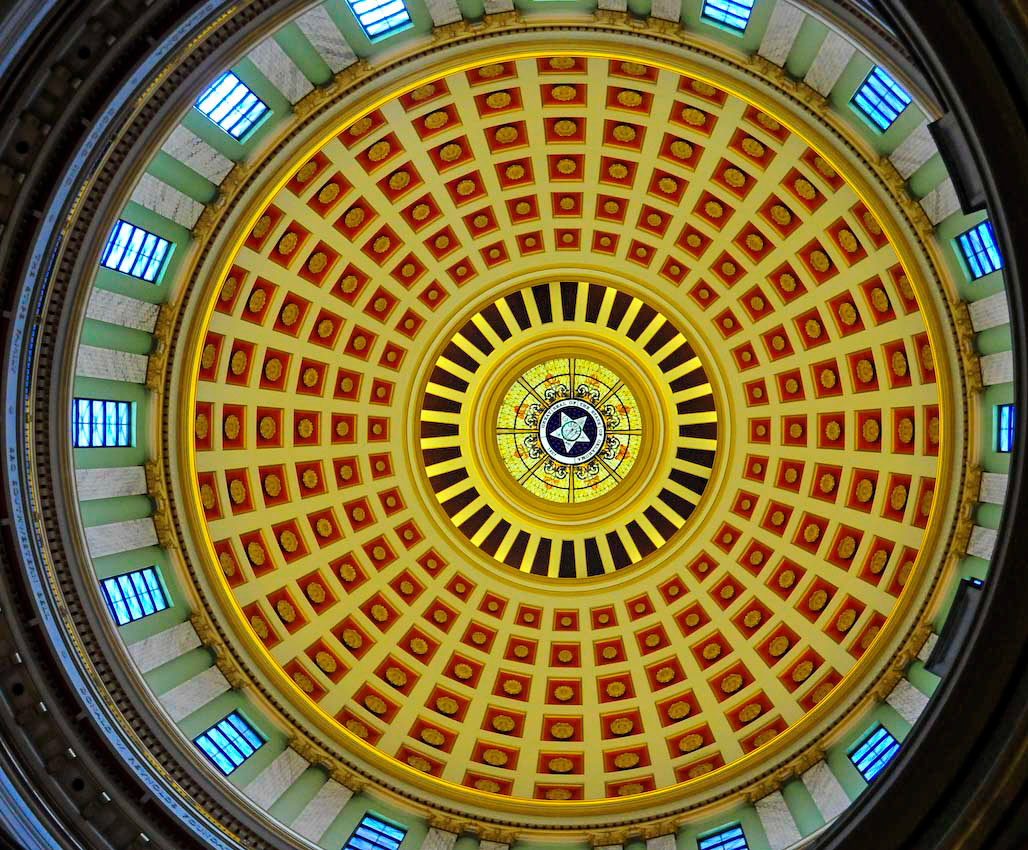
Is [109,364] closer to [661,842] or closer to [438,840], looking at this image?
[438,840]

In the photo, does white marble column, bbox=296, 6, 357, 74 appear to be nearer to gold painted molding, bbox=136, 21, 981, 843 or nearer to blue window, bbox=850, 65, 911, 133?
gold painted molding, bbox=136, 21, 981, 843

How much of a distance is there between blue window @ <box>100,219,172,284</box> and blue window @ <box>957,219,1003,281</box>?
19926 mm

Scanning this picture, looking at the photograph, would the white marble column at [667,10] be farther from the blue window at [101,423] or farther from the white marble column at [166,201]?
the blue window at [101,423]

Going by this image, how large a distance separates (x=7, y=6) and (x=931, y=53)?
13125 mm

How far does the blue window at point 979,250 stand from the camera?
19984mm

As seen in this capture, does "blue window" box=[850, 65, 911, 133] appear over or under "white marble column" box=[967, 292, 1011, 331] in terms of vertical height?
over

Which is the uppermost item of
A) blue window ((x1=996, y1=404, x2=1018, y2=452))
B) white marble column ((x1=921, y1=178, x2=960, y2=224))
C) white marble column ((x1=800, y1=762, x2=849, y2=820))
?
white marble column ((x1=921, y1=178, x2=960, y2=224))

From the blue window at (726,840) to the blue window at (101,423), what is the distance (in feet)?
64.1

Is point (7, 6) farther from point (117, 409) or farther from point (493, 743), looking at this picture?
point (493, 743)

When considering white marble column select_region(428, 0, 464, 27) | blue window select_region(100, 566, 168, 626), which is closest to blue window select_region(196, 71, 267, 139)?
white marble column select_region(428, 0, 464, 27)

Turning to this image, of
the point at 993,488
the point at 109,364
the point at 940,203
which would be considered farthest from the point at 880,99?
the point at 109,364

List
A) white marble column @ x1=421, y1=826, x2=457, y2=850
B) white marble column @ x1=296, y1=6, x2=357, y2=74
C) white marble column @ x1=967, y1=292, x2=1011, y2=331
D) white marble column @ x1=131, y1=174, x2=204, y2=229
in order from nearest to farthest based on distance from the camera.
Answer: white marble column @ x1=296, y1=6, x2=357, y2=74 < white marble column @ x1=131, y1=174, x2=204, y2=229 < white marble column @ x1=967, y1=292, x2=1011, y2=331 < white marble column @ x1=421, y1=826, x2=457, y2=850

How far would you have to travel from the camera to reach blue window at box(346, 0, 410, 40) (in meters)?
19.9

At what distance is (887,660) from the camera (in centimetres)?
2470
